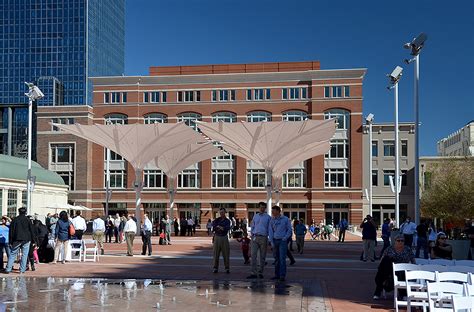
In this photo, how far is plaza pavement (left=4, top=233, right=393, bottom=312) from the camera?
12367mm

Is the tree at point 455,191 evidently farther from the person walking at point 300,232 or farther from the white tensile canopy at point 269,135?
the person walking at point 300,232

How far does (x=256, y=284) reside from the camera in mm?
14984

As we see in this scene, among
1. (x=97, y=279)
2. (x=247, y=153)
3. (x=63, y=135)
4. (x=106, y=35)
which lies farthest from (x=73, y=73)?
(x=97, y=279)

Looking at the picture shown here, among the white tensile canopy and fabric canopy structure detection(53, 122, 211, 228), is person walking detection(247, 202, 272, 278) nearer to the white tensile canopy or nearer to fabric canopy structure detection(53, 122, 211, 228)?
the white tensile canopy

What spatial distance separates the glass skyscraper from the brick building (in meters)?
71.8

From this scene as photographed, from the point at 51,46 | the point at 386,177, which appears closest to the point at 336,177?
the point at 386,177

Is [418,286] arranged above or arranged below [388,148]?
below

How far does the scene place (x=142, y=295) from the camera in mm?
12938

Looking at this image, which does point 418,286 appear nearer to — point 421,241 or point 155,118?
point 421,241

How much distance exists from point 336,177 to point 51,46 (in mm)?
100851

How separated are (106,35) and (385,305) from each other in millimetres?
155074

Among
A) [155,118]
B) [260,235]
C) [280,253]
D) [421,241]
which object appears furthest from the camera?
[155,118]

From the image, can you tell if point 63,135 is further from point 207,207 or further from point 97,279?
point 97,279

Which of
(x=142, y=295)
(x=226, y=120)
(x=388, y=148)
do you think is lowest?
(x=142, y=295)
